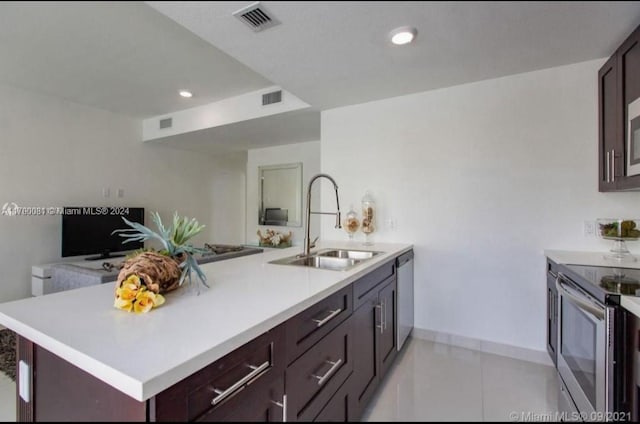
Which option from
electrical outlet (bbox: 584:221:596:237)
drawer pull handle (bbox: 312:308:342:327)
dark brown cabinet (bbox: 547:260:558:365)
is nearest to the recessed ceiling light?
drawer pull handle (bbox: 312:308:342:327)

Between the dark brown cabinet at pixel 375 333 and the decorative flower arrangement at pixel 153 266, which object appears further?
the dark brown cabinet at pixel 375 333

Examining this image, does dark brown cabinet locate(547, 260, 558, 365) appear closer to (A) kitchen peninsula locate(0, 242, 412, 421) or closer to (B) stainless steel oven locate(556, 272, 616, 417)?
(B) stainless steel oven locate(556, 272, 616, 417)

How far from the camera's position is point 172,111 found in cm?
88

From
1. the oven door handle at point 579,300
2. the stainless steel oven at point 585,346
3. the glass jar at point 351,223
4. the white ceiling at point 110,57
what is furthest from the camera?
the glass jar at point 351,223

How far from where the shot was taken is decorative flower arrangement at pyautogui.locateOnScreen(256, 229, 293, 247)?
34.4 inches

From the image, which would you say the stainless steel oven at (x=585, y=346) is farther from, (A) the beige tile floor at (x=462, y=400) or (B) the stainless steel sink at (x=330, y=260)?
(B) the stainless steel sink at (x=330, y=260)

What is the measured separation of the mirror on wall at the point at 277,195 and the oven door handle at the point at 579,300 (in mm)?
1223

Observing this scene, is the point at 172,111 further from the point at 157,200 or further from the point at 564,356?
the point at 564,356

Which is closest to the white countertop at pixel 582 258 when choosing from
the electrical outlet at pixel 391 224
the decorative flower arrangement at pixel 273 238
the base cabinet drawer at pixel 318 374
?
the electrical outlet at pixel 391 224

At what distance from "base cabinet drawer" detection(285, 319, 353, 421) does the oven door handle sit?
971 millimetres

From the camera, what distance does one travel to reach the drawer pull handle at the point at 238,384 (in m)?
0.63

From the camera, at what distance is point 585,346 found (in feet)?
4.06

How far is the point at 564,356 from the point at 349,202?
6.07ft

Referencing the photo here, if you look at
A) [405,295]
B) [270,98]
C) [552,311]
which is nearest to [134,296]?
[270,98]
